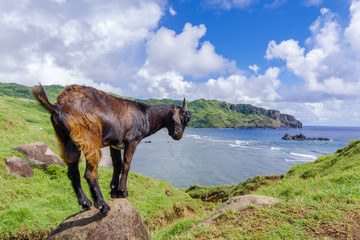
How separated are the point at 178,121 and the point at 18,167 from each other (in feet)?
→ 37.4

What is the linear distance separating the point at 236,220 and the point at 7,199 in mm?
9611

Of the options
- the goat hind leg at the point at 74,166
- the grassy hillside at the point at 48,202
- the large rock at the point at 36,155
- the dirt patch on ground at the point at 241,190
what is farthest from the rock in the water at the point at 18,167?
the dirt patch on ground at the point at 241,190

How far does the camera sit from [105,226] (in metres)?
4.56

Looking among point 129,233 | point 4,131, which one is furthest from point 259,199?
point 4,131

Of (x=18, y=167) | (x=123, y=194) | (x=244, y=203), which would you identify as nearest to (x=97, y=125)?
(x=123, y=194)

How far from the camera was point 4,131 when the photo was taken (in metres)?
17.7

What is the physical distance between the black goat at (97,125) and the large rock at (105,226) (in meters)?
0.43

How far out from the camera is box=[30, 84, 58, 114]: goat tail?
335cm

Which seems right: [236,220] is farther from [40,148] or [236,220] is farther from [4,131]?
[4,131]

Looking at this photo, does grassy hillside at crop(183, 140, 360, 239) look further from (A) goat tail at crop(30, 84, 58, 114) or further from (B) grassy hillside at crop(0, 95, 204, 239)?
(A) goat tail at crop(30, 84, 58, 114)

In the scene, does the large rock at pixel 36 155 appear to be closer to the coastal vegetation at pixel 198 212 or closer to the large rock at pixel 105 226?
the coastal vegetation at pixel 198 212

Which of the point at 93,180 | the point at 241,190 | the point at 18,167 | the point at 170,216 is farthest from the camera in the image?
the point at 241,190

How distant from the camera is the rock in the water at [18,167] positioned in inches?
433

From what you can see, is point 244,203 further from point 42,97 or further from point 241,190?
point 241,190
